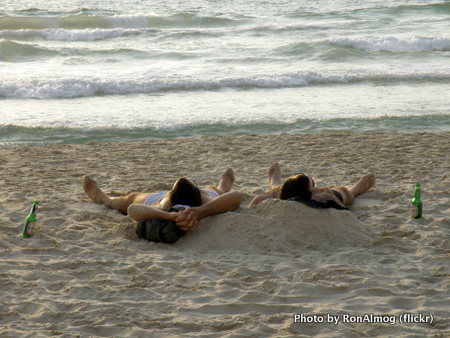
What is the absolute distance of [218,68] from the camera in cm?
1645

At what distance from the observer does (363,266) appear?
530 centimetres

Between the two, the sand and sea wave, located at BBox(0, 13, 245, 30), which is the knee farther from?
sea wave, located at BBox(0, 13, 245, 30)

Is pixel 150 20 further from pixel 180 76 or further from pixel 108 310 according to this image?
pixel 108 310

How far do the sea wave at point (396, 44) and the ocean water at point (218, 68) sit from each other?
1.4 inches

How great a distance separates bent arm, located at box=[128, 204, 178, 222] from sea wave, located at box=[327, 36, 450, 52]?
14.2m

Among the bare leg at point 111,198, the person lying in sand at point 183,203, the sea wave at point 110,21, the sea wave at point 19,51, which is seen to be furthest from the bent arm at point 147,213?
the sea wave at point 110,21

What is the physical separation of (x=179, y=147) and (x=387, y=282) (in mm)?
5068

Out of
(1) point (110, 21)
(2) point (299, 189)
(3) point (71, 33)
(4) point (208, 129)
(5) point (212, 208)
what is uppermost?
(1) point (110, 21)

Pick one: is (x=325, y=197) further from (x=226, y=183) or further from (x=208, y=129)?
(x=208, y=129)

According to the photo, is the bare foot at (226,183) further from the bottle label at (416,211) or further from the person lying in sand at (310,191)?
the bottle label at (416,211)

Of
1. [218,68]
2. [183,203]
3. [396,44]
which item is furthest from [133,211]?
[396,44]

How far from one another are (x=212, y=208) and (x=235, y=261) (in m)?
0.78

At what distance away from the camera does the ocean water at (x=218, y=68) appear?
37.4ft

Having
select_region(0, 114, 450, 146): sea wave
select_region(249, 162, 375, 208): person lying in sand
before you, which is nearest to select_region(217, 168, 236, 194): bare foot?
select_region(249, 162, 375, 208): person lying in sand
